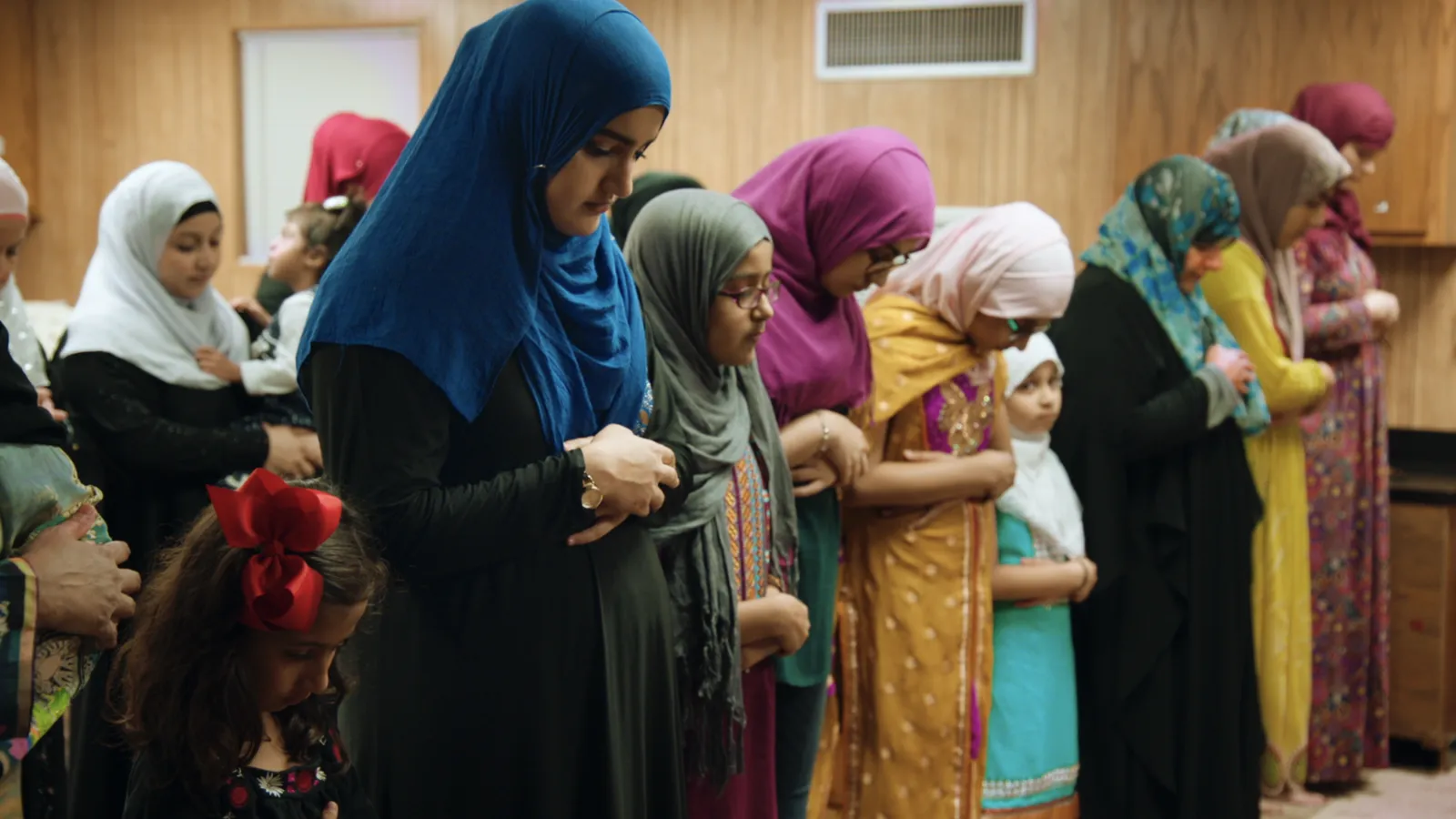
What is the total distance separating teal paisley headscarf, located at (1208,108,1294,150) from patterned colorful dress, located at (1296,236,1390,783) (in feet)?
1.13

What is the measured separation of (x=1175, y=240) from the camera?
128 inches

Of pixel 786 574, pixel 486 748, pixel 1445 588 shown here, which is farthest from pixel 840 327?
pixel 1445 588

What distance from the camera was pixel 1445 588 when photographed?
4.23 metres

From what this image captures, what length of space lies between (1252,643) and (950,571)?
3.49ft

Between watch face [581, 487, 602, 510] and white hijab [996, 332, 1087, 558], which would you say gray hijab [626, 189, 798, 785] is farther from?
white hijab [996, 332, 1087, 558]

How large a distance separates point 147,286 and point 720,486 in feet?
4.29

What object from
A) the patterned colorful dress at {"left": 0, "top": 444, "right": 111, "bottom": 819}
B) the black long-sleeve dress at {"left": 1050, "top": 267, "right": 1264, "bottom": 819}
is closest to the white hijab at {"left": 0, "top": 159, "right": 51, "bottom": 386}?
the patterned colorful dress at {"left": 0, "top": 444, "right": 111, "bottom": 819}

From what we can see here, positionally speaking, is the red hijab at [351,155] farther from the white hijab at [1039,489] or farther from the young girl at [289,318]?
the white hijab at [1039,489]

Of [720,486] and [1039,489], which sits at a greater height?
[720,486]

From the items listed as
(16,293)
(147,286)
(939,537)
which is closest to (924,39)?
(939,537)

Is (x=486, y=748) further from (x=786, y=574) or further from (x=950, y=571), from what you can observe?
(x=950, y=571)

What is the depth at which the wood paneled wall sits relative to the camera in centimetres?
439

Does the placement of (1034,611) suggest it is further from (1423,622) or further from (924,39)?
(924,39)

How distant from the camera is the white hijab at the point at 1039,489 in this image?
2.89 meters
